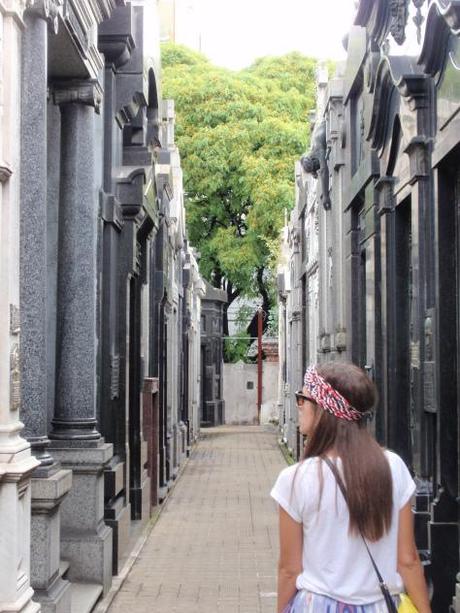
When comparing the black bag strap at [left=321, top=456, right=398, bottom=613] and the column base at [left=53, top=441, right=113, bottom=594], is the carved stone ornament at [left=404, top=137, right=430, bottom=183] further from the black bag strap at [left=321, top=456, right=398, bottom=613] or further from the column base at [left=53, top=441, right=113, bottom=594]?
the black bag strap at [left=321, top=456, right=398, bottom=613]

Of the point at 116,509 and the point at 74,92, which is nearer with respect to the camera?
the point at 74,92

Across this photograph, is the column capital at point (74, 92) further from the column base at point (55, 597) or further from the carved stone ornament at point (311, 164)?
the carved stone ornament at point (311, 164)

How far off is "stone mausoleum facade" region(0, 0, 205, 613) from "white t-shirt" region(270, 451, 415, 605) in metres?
2.43

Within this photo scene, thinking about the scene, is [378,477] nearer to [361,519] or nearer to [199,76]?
[361,519]

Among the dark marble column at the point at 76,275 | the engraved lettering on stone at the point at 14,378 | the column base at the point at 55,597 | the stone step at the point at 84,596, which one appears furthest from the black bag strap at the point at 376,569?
the dark marble column at the point at 76,275

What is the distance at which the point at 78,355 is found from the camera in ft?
28.2

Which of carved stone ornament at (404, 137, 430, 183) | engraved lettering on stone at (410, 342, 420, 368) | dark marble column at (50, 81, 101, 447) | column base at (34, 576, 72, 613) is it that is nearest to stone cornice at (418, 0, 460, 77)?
carved stone ornament at (404, 137, 430, 183)

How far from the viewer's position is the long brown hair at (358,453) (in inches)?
135

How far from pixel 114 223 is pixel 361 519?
705 cm

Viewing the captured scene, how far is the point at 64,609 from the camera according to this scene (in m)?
6.83

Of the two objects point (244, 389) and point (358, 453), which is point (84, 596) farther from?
point (244, 389)

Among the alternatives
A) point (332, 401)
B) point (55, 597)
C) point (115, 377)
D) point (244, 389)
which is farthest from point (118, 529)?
point (244, 389)

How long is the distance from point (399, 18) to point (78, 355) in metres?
3.74

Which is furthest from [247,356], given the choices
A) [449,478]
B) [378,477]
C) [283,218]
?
[378,477]
